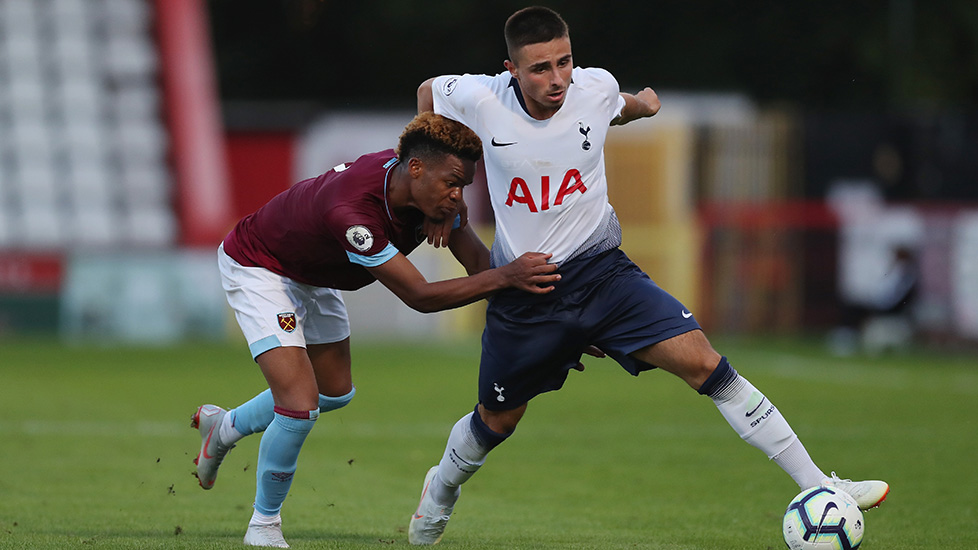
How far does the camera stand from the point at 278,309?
6703 millimetres

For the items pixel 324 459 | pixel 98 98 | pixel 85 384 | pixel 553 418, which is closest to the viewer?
pixel 324 459

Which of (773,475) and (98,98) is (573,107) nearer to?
(773,475)

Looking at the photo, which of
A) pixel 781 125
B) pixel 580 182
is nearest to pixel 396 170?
pixel 580 182

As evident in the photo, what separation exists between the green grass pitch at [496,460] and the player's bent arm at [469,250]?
4.36 ft

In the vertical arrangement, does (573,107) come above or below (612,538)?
above

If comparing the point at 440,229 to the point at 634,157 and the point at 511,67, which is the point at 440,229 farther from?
the point at 634,157

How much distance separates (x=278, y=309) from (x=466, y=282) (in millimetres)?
1033

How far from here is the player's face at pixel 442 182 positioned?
6.19 meters

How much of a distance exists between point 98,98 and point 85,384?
40.6 ft

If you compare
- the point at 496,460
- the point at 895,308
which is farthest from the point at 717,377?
the point at 895,308

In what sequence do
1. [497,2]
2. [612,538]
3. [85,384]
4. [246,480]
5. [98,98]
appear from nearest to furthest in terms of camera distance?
1. [612,538]
2. [246,480]
3. [85,384]
4. [98,98]
5. [497,2]

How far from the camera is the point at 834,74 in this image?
33.4 m

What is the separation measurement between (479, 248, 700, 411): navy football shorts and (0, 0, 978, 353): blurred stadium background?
15.5 metres

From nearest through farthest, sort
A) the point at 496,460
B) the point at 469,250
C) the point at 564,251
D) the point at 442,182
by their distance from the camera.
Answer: the point at 442,182 → the point at 564,251 → the point at 469,250 → the point at 496,460
